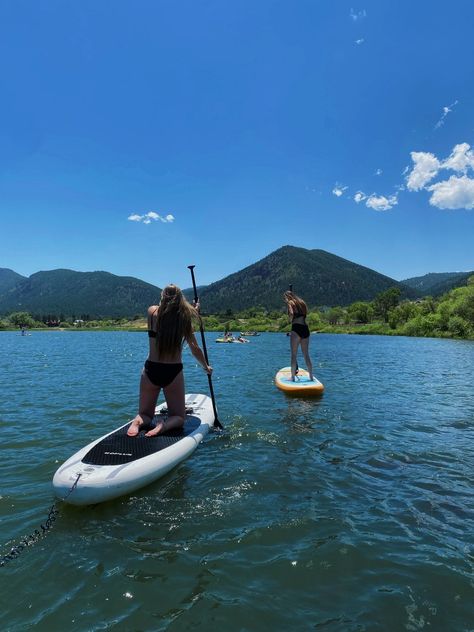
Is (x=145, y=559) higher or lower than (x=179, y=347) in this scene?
lower

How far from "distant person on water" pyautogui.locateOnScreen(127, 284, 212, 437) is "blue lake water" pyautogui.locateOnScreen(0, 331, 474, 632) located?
3.86 ft

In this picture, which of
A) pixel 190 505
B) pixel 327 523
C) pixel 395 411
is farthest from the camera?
pixel 395 411

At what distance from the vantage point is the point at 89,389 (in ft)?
53.3

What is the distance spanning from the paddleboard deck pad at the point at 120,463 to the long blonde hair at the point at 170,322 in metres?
1.55

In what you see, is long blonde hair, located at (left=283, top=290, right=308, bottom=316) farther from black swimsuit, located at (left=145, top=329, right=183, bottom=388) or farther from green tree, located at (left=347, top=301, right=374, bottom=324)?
green tree, located at (left=347, top=301, right=374, bottom=324)

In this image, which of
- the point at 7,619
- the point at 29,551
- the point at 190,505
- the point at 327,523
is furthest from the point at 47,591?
the point at 327,523

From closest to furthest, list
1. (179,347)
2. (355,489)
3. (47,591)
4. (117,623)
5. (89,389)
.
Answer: (117,623) < (47,591) < (355,489) < (179,347) < (89,389)

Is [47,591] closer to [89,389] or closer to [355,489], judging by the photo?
[355,489]

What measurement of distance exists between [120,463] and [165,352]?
209cm

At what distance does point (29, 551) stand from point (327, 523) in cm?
364

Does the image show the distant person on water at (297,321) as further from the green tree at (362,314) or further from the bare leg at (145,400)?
the green tree at (362,314)

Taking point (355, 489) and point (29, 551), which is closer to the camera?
point (29, 551)

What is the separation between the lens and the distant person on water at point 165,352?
24.3 feet

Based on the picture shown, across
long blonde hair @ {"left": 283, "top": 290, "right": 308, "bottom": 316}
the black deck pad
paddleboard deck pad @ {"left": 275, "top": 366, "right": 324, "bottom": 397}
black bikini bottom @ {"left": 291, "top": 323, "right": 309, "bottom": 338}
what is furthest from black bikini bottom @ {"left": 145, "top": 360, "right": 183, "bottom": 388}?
black bikini bottom @ {"left": 291, "top": 323, "right": 309, "bottom": 338}
